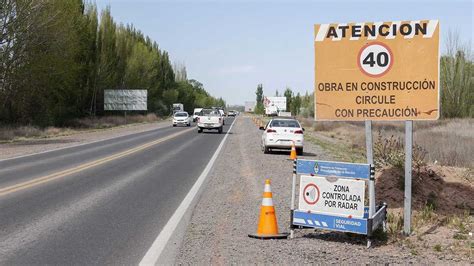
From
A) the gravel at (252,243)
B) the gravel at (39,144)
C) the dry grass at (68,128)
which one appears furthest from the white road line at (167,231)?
the dry grass at (68,128)

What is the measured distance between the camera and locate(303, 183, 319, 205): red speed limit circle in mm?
7391

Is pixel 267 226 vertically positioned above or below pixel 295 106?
below

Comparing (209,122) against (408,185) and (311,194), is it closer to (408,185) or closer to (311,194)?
(311,194)

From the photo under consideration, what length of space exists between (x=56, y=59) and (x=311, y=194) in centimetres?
3724

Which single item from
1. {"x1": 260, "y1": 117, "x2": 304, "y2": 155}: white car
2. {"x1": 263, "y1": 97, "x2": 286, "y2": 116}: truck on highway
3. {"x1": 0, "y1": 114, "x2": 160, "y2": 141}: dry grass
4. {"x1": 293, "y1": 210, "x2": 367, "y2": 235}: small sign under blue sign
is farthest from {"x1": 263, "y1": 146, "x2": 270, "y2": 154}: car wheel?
{"x1": 263, "y1": 97, "x2": 286, "y2": 116}: truck on highway

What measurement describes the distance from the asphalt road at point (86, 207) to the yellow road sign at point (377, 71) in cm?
344

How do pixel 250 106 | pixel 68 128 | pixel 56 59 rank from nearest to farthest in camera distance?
pixel 56 59 → pixel 68 128 → pixel 250 106

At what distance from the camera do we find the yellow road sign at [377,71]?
24.7ft

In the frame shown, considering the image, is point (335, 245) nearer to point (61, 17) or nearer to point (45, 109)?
point (61, 17)

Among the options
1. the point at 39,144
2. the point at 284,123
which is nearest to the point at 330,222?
the point at 284,123

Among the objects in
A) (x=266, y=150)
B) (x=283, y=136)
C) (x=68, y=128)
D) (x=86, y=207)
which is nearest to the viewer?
(x=86, y=207)

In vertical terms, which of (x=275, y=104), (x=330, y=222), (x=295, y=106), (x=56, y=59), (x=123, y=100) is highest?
(x=56, y=59)

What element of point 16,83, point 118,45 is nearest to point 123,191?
point 16,83

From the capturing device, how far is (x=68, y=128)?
48.5 metres
